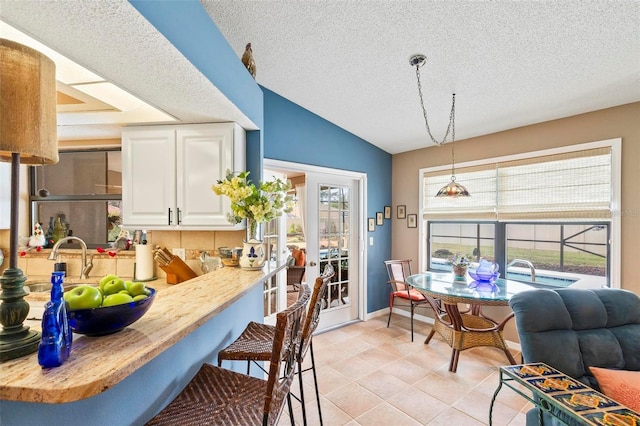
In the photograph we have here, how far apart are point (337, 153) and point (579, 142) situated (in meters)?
2.53

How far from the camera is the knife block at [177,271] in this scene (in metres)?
2.20

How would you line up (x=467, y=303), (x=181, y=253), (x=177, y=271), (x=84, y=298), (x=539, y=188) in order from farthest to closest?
(x=539, y=188) → (x=467, y=303) → (x=181, y=253) → (x=177, y=271) → (x=84, y=298)

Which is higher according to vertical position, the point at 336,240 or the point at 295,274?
the point at 336,240

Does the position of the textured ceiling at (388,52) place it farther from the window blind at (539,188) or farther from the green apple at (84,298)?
the green apple at (84,298)

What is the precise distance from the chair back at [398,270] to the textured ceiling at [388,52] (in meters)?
1.94

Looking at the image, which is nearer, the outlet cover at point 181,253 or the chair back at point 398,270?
the outlet cover at point 181,253

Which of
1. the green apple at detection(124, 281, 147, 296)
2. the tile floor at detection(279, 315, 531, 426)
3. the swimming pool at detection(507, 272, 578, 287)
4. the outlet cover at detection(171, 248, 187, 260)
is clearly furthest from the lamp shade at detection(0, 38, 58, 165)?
the swimming pool at detection(507, 272, 578, 287)

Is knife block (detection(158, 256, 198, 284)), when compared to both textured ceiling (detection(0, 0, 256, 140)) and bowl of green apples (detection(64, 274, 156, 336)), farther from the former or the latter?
bowl of green apples (detection(64, 274, 156, 336))

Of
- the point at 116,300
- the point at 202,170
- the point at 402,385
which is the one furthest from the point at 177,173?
the point at 402,385

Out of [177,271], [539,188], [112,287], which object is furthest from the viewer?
[539,188]

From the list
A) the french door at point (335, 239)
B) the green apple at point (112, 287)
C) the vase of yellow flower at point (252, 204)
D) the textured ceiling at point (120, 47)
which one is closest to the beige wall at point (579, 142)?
the french door at point (335, 239)

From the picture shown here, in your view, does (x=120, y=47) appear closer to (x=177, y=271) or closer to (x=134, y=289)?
(x=134, y=289)

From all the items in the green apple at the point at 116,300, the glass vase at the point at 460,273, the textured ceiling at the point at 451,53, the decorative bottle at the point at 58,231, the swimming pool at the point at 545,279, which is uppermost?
the textured ceiling at the point at 451,53

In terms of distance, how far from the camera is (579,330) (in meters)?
1.66
